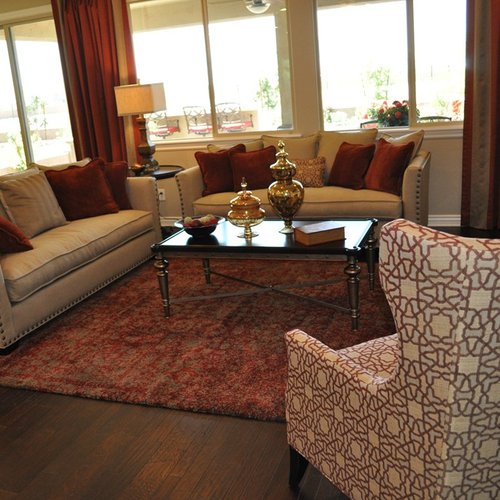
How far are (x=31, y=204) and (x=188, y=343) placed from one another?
1.60m

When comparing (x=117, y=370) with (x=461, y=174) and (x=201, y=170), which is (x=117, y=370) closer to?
(x=201, y=170)

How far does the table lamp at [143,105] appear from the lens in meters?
5.40

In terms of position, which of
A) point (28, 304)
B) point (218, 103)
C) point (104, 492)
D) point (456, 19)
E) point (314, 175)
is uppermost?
point (456, 19)

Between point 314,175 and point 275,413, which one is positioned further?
point 314,175

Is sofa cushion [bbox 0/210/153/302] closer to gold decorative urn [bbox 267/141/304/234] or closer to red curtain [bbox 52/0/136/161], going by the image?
gold decorative urn [bbox 267/141/304/234]

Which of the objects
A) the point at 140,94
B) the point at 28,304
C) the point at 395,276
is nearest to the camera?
the point at 395,276

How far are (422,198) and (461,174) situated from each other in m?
0.92

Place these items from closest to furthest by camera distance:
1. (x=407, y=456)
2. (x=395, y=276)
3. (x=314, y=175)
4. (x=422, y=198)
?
(x=395, y=276)
(x=407, y=456)
(x=422, y=198)
(x=314, y=175)

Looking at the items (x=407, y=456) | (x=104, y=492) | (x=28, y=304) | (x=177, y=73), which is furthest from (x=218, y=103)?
(x=407, y=456)

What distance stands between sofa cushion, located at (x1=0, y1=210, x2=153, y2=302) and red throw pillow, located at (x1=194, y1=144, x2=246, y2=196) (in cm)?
61

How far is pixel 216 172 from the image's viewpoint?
502cm

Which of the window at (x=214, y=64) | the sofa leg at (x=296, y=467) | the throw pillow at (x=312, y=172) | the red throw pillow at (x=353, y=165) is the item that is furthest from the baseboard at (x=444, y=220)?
the sofa leg at (x=296, y=467)

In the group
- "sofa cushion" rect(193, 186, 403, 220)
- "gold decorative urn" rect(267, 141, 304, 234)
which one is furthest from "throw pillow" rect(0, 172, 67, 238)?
"gold decorative urn" rect(267, 141, 304, 234)

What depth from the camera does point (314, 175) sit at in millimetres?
4836
